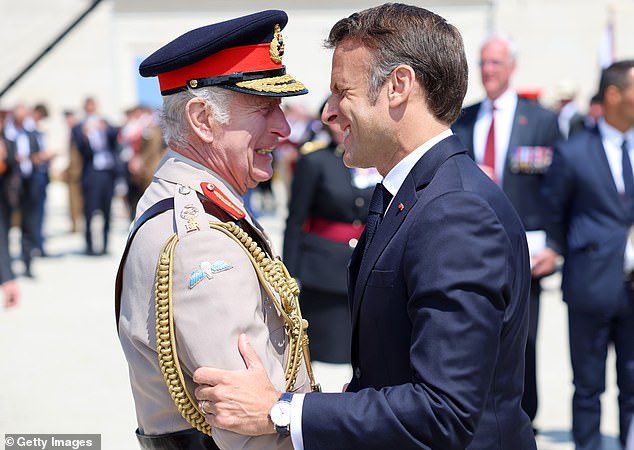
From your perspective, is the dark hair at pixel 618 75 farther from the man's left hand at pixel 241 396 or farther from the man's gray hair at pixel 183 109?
the man's left hand at pixel 241 396

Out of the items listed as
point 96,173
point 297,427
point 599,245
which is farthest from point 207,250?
point 96,173

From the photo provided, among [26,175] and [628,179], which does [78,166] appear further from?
[628,179]

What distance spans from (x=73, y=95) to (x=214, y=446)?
24411mm

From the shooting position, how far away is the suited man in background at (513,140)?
15.4ft

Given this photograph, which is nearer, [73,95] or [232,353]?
[232,353]

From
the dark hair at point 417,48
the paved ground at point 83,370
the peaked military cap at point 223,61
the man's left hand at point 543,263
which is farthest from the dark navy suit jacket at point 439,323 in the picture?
the paved ground at point 83,370

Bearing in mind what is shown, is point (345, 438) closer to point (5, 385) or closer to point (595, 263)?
point (595, 263)

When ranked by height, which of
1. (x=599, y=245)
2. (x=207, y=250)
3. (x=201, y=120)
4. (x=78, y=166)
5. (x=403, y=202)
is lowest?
(x=78, y=166)

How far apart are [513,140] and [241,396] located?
10.6ft

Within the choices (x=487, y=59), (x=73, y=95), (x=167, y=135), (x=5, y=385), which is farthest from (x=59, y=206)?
(x=167, y=135)

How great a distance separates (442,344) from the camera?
1.66m

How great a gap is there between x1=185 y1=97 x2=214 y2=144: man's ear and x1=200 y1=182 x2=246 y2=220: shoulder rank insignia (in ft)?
0.39

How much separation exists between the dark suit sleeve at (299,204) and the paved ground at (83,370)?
42.1 inches

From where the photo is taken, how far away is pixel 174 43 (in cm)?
216
